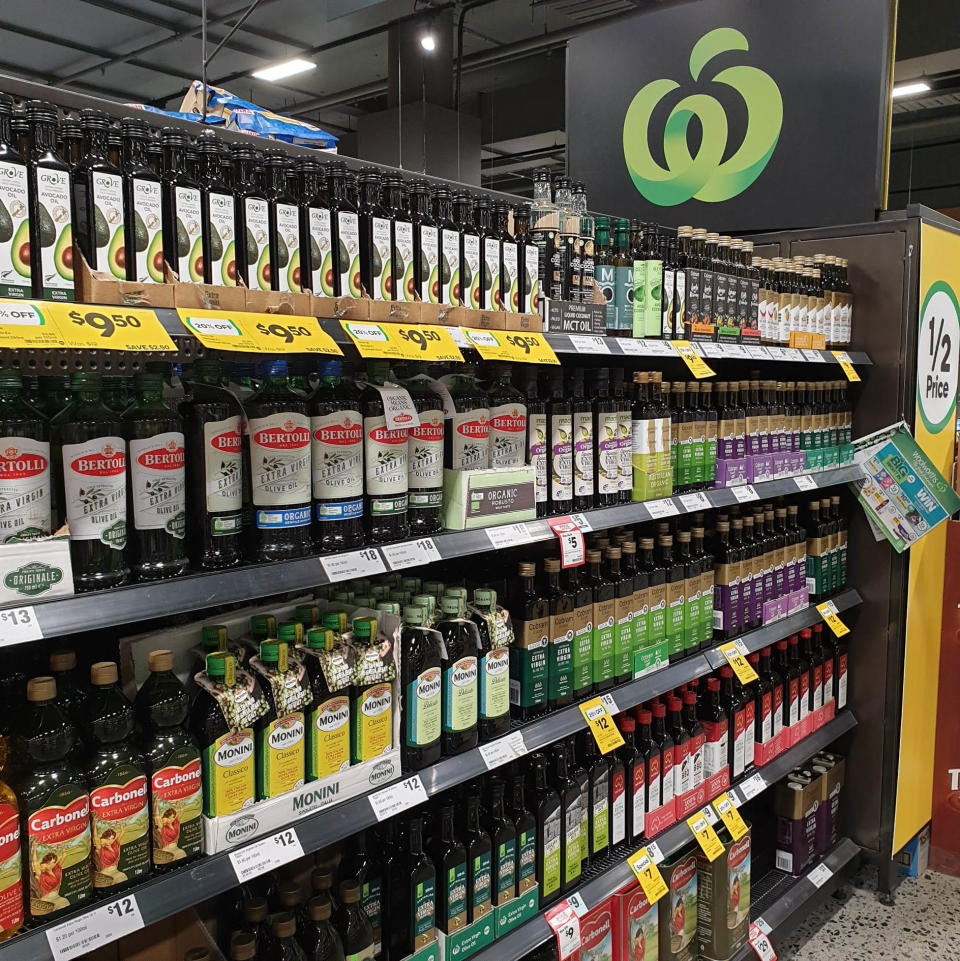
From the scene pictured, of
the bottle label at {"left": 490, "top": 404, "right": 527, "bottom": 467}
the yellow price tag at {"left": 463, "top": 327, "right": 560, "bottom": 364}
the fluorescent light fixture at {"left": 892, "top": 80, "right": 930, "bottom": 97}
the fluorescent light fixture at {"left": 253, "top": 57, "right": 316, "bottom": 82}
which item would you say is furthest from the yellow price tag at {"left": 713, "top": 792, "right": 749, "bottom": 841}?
the fluorescent light fixture at {"left": 892, "top": 80, "right": 930, "bottom": 97}

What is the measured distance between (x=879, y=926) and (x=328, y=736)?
2.63 meters

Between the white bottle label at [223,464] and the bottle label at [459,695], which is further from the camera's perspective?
the bottle label at [459,695]

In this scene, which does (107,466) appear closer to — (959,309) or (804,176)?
(804,176)

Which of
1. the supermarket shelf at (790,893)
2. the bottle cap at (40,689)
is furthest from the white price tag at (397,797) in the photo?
the supermarket shelf at (790,893)

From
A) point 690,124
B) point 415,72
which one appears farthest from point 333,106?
point 690,124

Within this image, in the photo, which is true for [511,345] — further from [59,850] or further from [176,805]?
[59,850]

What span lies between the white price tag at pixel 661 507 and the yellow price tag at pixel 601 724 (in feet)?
1.62

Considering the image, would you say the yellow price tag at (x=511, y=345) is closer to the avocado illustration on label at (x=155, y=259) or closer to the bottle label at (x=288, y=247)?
the bottle label at (x=288, y=247)

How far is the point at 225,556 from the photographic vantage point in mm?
1497

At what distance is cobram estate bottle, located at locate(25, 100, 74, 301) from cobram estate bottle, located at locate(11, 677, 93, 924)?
0.57 meters

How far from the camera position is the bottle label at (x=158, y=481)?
139 centimetres

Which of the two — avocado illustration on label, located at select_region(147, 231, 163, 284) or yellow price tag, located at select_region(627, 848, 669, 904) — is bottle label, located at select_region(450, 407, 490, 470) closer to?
avocado illustration on label, located at select_region(147, 231, 163, 284)

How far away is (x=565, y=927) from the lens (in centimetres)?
212

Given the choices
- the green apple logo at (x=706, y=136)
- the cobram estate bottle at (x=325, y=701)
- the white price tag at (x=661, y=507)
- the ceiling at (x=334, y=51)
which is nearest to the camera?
the cobram estate bottle at (x=325, y=701)
